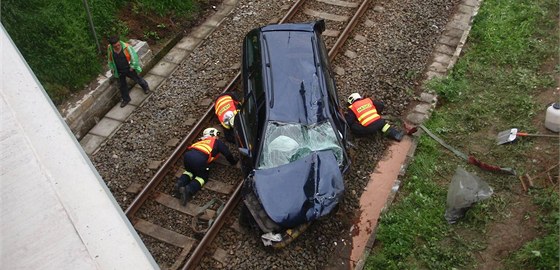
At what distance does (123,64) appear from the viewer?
11.2m

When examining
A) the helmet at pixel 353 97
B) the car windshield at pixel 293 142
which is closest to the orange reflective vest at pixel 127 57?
the car windshield at pixel 293 142

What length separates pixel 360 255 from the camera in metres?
8.87

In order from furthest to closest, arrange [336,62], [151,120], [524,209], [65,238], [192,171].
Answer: [336,62] → [151,120] → [192,171] → [524,209] → [65,238]

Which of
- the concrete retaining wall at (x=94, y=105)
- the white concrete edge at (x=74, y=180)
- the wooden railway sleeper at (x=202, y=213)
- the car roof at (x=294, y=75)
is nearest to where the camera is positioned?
the white concrete edge at (x=74, y=180)

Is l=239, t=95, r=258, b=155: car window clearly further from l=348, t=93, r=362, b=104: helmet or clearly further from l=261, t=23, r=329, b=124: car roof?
l=348, t=93, r=362, b=104: helmet

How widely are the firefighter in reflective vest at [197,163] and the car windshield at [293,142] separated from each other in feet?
3.58

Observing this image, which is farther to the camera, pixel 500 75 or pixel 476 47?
pixel 476 47

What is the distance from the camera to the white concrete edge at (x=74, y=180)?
619 cm

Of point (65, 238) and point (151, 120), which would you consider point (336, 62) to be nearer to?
point (151, 120)

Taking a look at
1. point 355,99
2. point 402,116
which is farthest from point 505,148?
point 355,99

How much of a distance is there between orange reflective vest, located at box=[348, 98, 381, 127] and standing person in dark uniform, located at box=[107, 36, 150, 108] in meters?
4.44

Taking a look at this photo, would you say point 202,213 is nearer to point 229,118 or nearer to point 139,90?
point 229,118

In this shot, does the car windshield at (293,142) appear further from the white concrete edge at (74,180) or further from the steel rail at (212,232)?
the white concrete edge at (74,180)

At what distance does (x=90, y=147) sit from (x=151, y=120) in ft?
4.15
